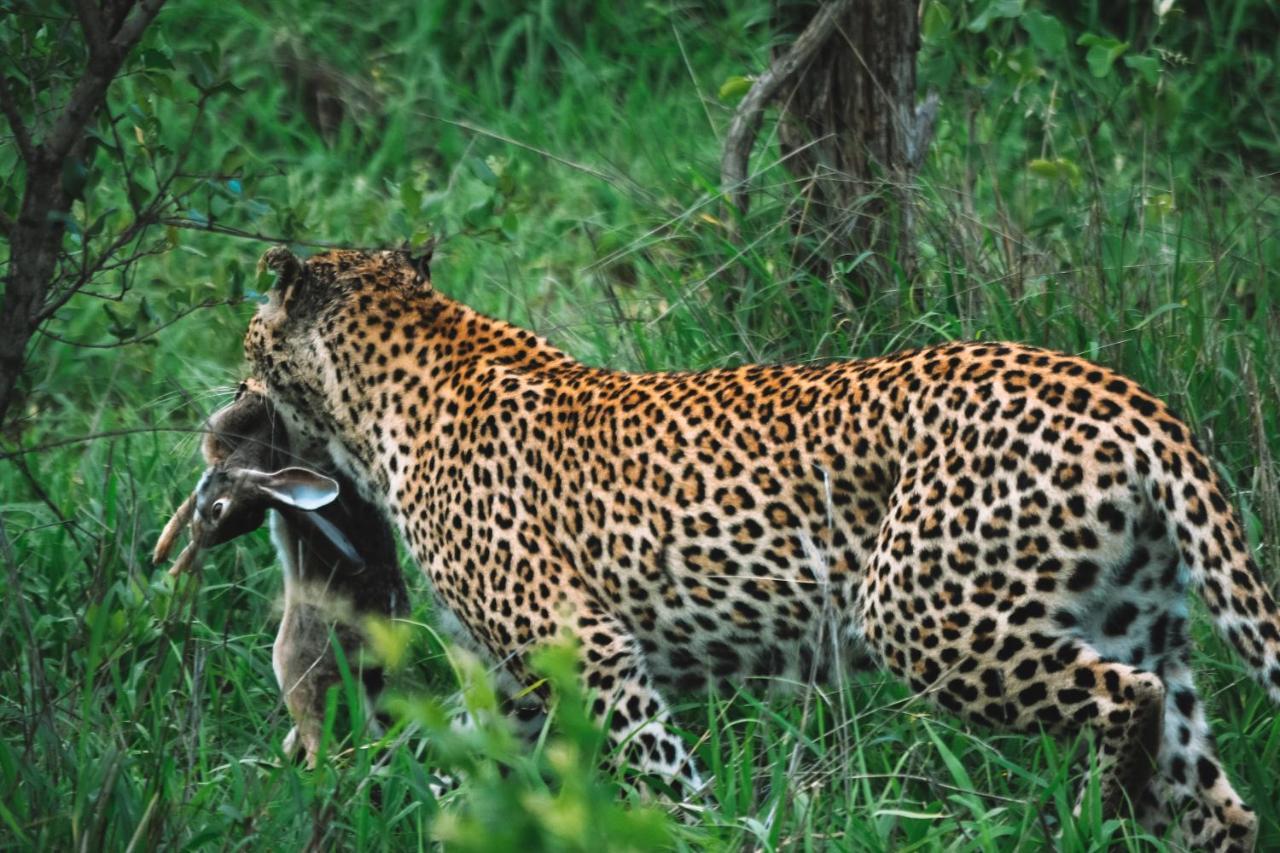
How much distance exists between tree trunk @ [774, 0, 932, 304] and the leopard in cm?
137

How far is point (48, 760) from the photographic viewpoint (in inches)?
161

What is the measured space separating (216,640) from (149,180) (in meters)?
4.01

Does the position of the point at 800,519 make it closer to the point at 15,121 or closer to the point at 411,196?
the point at 411,196

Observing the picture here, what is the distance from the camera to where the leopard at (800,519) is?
4.09 metres

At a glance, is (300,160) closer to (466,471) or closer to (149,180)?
(149,180)

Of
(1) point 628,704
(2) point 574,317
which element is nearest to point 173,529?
(1) point 628,704

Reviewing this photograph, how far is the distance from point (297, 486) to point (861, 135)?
243 cm

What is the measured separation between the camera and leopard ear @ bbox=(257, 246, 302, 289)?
5348 millimetres

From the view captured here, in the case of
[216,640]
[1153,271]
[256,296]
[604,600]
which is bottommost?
[216,640]

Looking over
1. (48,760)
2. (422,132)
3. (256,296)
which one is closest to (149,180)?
(422,132)

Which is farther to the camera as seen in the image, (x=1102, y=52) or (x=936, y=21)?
(x=1102, y=52)

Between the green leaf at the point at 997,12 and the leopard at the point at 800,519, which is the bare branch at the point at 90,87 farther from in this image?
the green leaf at the point at 997,12

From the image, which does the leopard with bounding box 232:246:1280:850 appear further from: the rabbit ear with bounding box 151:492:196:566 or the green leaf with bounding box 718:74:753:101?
the green leaf with bounding box 718:74:753:101

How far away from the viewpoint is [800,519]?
4.62 meters
